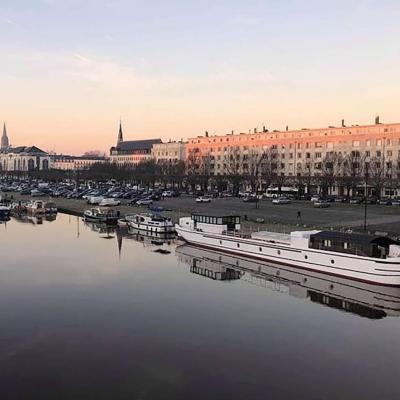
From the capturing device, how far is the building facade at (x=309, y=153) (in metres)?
112

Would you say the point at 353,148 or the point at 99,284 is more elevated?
the point at 353,148

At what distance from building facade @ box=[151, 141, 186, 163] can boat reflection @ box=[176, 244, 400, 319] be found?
421 feet

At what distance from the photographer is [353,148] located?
397 feet

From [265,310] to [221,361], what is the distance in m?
8.66

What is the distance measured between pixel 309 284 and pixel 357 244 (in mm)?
4765

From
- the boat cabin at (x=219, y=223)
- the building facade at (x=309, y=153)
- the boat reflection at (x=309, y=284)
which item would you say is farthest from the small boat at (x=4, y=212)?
the building facade at (x=309, y=153)

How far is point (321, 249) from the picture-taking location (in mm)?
41094

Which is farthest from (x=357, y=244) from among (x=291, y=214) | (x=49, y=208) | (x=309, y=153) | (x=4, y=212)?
(x=309, y=153)

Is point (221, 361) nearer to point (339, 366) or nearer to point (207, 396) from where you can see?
point (207, 396)

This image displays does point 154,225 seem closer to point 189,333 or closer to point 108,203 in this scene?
point 108,203

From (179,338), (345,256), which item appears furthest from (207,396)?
(345,256)

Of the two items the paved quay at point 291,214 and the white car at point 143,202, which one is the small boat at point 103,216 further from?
the white car at point 143,202

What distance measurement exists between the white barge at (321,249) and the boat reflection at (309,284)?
64 centimetres

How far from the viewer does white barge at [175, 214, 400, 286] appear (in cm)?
3716
